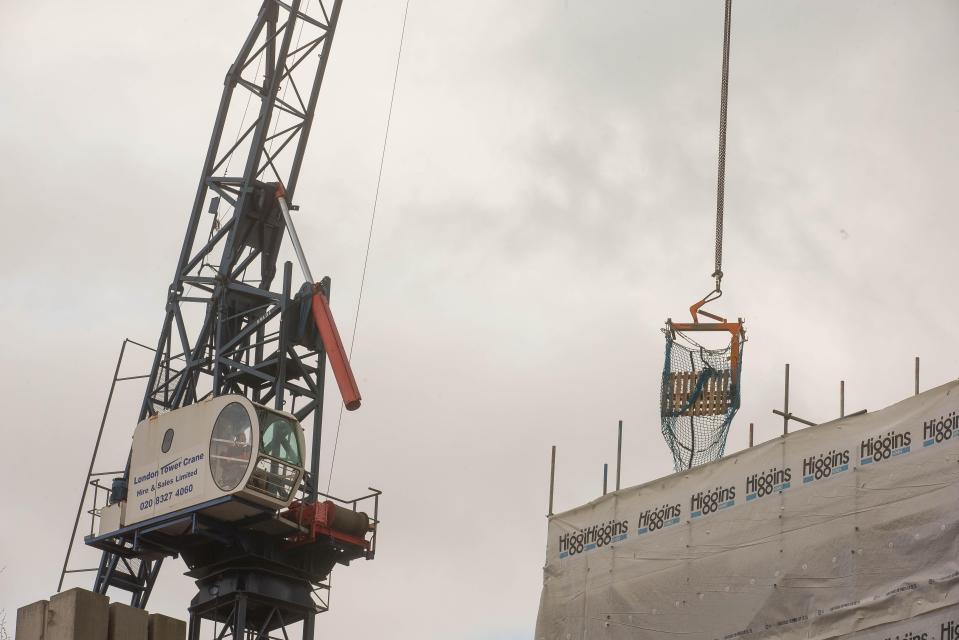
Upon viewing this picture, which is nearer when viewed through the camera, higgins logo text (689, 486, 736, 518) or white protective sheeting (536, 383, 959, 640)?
A: white protective sheeting (536, 383, 959, 640)

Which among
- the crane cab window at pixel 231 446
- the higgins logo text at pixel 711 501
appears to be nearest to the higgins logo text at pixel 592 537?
the higgins logo text at pixel 711 501

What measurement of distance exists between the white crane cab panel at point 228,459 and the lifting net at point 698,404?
9.95 m

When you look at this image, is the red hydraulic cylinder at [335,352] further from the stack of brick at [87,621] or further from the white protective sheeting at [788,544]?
the stack of brick at [87,621]

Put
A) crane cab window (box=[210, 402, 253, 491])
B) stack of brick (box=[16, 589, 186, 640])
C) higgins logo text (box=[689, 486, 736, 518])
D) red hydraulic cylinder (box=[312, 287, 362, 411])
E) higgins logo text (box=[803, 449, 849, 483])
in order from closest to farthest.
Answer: stack of brick (box=[16, 589, 186, 640]), higgins logo text (box=[803, 449, 849, 483]), higgins logo text (box=[689, 486, 736, 518]), crane cab window (box=[210, 402, 253, 491]), red hydraulic cylinder (box=[312, 287, 362, 411])

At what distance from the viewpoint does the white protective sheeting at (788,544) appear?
33.5 m

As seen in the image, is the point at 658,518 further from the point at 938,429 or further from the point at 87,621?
the point at 87,621

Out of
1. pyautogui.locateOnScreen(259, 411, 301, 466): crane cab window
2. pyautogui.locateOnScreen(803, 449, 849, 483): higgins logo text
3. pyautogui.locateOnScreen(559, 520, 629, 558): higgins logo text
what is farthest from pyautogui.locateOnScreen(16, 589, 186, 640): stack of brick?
pyautogui.locateOnScreen(259, 411, 301, 466): crane cab window

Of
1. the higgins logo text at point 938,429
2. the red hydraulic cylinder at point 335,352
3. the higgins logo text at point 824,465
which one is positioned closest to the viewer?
the higgins logo text at point 938,429

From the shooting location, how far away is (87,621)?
22422mm

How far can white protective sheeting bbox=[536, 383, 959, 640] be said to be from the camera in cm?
3353

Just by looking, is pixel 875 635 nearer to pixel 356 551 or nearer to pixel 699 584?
pixel 699 584

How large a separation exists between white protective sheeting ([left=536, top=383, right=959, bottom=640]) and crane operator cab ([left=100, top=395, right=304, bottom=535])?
23.9 feet

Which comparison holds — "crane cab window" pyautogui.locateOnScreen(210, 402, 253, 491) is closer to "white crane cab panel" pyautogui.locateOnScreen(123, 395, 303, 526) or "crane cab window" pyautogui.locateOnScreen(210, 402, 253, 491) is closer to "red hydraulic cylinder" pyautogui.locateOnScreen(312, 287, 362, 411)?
"white crane cab panel" pyautogui.locateOnScreen(123, 395, 303, 526)

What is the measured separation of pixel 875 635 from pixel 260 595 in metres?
18.4
